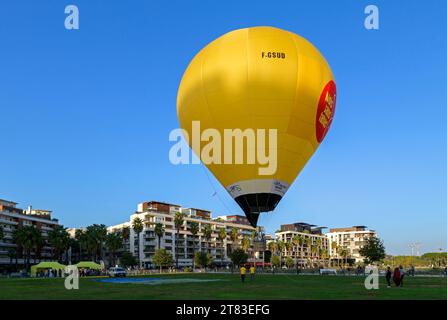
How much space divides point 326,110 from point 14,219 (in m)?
130

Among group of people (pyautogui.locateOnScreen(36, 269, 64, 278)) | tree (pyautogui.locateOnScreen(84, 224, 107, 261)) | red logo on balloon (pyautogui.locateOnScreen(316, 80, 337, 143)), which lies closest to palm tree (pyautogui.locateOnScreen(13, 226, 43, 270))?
tree (pyautogui.locateOnScreen(84, 224, 107, 261))

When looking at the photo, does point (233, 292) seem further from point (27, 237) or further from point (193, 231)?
point (193, 231)

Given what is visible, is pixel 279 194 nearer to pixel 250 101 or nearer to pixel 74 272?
pixel 250 101

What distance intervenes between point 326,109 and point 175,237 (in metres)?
140

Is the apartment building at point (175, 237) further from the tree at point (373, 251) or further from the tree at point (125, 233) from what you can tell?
the tree at point (373, 251)

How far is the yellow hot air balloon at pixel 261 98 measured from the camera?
29.1 metres

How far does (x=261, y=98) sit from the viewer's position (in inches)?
1143

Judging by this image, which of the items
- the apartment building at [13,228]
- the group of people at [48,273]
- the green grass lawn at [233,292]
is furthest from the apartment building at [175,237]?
the green grass lawn at [233,292]

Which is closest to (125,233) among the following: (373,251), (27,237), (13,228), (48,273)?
(13,228)

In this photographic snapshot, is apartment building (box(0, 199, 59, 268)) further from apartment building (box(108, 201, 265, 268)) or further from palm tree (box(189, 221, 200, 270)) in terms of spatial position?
palm tree (box(189, 221, 200, 270))

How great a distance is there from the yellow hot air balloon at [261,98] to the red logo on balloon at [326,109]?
0.21ft

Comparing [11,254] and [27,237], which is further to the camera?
[11,254]

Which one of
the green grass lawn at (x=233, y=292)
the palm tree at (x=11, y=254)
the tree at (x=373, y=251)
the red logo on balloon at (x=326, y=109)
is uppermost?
the red logo on balloon at (x=326, y=109)
